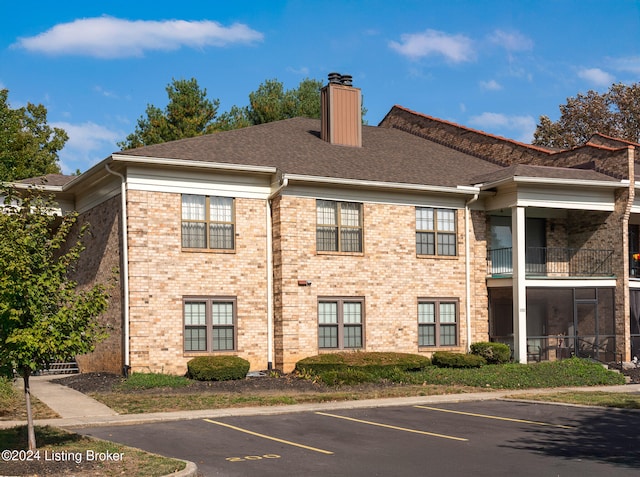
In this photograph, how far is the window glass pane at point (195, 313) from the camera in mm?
24750

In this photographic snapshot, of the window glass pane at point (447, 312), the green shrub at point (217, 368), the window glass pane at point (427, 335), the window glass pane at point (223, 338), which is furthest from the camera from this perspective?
the window glass pane at point (447, 312)

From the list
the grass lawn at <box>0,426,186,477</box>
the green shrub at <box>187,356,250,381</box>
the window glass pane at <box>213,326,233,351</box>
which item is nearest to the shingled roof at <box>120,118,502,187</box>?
the window glass pane at <box>213,326,233,351</box>

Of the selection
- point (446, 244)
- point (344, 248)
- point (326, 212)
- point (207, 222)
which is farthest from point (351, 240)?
point (207, 222)

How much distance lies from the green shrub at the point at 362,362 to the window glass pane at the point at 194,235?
4.80 meters

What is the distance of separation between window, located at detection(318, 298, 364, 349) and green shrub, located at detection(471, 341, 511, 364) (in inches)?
164

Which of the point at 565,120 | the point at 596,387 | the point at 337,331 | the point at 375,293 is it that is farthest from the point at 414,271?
the point at 565,120

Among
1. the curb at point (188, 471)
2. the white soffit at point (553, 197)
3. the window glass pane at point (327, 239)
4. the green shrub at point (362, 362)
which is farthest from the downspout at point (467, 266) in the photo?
the curb at point (188, 471)

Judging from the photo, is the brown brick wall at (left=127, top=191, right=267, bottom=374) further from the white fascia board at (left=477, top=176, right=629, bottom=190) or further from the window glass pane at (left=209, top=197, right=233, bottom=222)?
the white fascia board at (left=477, top=176, right=629, bottom=190)

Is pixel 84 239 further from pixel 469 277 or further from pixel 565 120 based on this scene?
pixel 565 120

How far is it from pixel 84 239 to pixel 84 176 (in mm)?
3517

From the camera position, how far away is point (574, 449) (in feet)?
44.7

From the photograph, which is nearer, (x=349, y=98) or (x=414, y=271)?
(x=414, y=271)

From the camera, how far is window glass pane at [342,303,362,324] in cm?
2672

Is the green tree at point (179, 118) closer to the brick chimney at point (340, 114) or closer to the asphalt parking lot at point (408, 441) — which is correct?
the brick chimney at point (340, 114)
